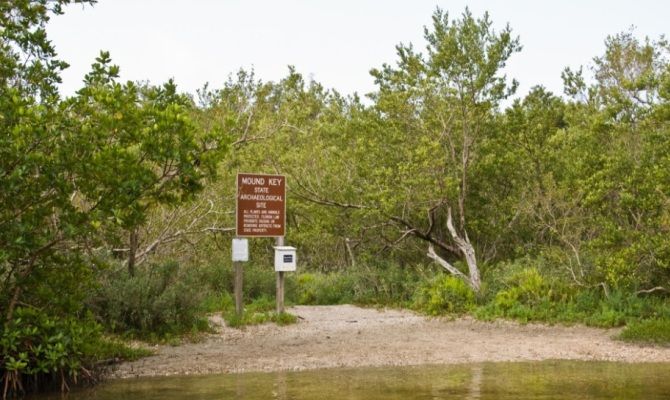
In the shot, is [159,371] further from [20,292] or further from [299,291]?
[299,291]

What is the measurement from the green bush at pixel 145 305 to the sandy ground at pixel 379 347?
65cm

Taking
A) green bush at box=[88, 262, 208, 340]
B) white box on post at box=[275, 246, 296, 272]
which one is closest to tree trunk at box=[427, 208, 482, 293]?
white box on post at box=[275, 246, 296, 272]

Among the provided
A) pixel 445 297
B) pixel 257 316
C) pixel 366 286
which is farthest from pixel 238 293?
pixel 366 286

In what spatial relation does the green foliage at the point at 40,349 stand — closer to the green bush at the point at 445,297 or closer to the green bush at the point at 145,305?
the green bush at the point at 145,305

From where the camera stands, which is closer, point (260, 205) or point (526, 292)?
point (526, 292)

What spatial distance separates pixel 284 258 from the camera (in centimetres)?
1545

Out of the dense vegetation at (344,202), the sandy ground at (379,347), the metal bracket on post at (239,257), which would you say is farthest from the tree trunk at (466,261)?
the metal bracket on post at (239,257)

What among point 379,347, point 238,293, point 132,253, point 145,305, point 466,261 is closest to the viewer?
point 379,347

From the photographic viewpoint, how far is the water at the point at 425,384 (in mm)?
8500

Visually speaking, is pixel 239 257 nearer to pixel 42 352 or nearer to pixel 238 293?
pixel 238 293

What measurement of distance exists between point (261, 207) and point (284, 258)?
1.15 metres

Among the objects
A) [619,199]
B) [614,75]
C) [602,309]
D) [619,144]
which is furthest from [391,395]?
[614,75]

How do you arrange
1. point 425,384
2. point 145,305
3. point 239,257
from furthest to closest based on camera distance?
point 239,257 < point 145,305 < point 425,384

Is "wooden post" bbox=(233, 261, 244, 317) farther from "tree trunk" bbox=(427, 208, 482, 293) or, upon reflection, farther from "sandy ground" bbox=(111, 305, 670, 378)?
"tree trunk" bbox=(427, 208, 482, 293)
